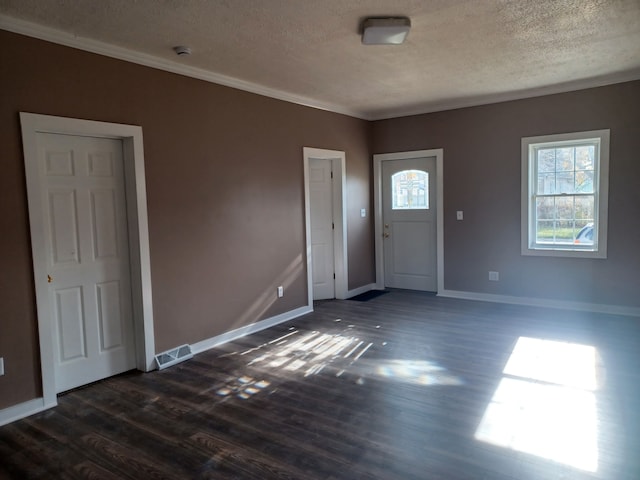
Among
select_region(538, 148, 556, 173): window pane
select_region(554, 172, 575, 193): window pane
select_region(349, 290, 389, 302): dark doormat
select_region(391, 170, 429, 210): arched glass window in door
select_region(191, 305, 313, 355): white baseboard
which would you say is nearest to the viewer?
select_region(191, 305, 313, 355): white baseboard

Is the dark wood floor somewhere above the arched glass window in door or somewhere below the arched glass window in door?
below

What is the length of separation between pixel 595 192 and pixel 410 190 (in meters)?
2.35

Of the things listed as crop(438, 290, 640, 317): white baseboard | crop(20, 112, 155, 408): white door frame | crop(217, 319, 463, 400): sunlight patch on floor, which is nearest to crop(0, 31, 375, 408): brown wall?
crop(20, 112, 155, 408): white door frame

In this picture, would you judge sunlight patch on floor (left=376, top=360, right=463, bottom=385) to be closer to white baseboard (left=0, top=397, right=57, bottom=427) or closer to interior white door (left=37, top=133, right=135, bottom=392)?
interior white door (left=37, top=133, right=135, bottom=392)

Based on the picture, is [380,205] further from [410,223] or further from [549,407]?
[549,407]

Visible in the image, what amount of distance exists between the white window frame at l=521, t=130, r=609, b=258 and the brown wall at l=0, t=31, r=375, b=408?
2410mm

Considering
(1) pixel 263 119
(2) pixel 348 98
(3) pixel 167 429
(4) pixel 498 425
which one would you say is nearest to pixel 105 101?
(1) pixel 263 119

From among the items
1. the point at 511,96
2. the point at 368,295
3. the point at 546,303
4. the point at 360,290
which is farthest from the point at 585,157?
the point at 360,290

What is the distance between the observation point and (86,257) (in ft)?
11.2

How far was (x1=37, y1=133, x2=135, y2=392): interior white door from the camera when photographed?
3219 mm

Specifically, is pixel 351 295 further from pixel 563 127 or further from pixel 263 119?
pixel 563 127

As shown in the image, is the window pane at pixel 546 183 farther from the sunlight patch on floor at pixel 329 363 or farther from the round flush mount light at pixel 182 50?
the round flush mount light at pixel 182 50

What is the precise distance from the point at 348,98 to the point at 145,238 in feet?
10.1

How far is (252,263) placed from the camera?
186 inches
